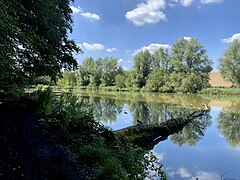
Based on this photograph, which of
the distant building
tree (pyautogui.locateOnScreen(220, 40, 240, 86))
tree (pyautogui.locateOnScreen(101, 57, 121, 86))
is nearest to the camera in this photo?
tree (pyautogui.locateOnScreen(220, 40, 240, 86))

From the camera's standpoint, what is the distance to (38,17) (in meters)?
7.52

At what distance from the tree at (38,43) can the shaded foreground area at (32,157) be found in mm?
1665

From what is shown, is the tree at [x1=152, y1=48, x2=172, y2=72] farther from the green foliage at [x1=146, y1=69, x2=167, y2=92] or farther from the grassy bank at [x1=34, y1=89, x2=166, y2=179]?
the grassy bank at [x1=34, y1=89, x2=166, y2=179]

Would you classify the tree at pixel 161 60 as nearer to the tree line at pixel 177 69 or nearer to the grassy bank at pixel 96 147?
the tree line at pixel 177 69

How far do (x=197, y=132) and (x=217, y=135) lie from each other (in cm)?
95

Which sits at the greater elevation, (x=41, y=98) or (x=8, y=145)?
(x=41, y=98)

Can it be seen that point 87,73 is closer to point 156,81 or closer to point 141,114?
point 156,81

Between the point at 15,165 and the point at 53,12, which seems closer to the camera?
the point at 15,165

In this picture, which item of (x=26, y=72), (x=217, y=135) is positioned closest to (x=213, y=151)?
(x=217, y=135)

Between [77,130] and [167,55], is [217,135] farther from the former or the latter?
[167,55]

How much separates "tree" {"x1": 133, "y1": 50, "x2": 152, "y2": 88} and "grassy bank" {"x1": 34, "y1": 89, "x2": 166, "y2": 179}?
168ft

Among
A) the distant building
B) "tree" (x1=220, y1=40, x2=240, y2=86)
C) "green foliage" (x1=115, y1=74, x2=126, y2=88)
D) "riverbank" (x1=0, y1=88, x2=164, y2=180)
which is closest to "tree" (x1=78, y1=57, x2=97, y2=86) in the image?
"green foliage" (x1=115, y1=74, x2=126, y2=88)

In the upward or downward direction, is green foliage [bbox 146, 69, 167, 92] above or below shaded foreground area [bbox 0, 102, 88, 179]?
above

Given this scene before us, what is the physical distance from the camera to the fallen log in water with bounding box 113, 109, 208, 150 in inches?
333
